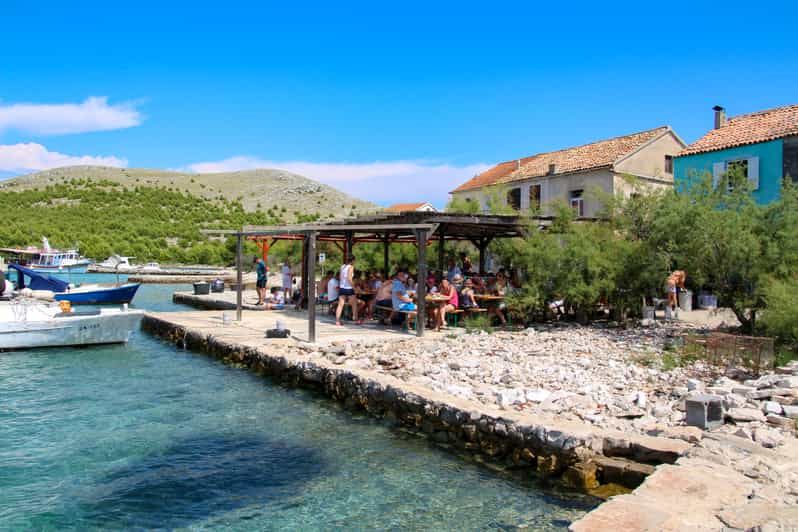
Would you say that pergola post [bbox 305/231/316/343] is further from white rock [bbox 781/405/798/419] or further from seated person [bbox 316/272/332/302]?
white rock [bbox 781/405/798/419]

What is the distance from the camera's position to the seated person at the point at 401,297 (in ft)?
41.5

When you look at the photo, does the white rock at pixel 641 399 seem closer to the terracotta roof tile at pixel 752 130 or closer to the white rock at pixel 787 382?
the white rock at pixel 787 382

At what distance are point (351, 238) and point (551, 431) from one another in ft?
38.0

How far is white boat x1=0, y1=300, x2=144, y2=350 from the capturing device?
13578 millimetres

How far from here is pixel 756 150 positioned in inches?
734

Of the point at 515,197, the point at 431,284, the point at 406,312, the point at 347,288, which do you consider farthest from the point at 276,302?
the point at 515,197

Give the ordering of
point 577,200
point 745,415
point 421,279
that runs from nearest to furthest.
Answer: point 745,415 → point 421,279 → point 577,200

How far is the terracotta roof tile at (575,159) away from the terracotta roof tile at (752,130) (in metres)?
3.83

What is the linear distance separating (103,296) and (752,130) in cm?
2472

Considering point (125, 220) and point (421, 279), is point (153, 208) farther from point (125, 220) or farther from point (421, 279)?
point (421, 279)

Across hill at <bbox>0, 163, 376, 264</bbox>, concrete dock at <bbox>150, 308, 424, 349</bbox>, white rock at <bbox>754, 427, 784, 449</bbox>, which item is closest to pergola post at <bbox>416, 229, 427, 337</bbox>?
concrete dock at <bbox>150, 308, 424, 349</bbox>

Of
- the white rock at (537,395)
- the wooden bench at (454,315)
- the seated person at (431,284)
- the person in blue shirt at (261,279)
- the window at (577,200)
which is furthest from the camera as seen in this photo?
the window at (577,200)

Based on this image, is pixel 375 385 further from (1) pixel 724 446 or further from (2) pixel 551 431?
(1) pixel 724 446

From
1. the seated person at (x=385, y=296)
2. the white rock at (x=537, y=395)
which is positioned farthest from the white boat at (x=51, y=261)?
the white rock at (x=537, y=395)
